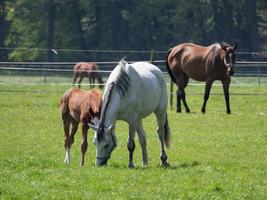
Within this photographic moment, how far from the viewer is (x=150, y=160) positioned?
11445 mm

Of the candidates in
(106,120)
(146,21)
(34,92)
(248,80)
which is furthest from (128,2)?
(106,120)

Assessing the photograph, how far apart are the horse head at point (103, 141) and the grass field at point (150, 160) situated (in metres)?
0.18

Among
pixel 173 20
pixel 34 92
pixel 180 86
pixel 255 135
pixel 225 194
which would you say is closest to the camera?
pixel 225 194

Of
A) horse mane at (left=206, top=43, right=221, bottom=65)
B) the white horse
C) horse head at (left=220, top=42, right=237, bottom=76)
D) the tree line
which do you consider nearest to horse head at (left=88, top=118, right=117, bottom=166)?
the white horse

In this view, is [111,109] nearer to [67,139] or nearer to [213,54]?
[67,139]

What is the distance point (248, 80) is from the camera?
32219mm

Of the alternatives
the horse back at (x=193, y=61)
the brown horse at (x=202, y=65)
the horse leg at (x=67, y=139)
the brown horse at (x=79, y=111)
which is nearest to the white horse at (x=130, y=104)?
the brown horse at (x=79, y=111)

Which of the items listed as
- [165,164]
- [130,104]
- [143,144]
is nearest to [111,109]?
[130,104]

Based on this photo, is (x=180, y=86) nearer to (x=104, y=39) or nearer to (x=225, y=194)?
(x=225, y=194)

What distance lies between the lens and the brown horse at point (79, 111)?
34.8 ft

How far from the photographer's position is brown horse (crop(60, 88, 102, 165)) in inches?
417

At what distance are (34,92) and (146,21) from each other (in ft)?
93.0

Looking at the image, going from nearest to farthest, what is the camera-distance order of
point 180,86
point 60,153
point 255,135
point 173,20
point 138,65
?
point 138,65 < point 60,153 < point 255,135 < point 180,86 < point 173,20

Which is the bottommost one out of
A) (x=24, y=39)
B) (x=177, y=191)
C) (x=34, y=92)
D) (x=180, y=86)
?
(x=24, y=39)
